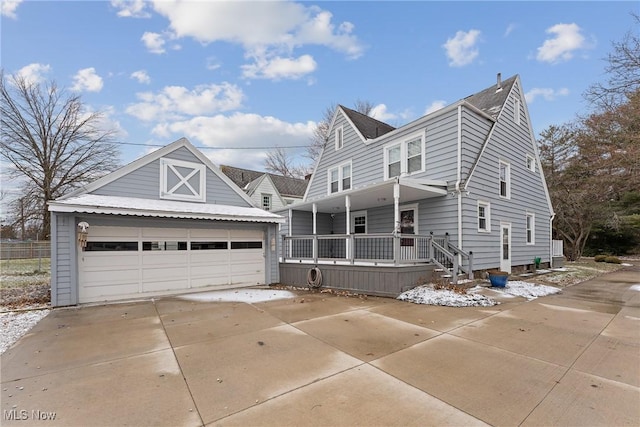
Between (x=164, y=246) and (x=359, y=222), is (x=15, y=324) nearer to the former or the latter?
(x=164, y=246)

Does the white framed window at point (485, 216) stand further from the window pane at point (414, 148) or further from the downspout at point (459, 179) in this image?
the window pane at point (414, 148)

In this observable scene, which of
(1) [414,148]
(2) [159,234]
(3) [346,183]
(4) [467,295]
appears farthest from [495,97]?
(2) [159,234]

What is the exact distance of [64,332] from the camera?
4.96m

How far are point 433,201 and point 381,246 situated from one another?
252cm

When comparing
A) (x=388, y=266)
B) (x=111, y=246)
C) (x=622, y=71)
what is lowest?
(x=388, y=266)

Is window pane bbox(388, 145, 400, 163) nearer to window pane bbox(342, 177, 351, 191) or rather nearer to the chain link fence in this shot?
window pane bbox(342, 177, 351, 191)

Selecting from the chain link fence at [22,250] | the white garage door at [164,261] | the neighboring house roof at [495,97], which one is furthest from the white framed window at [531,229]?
the chain link fence at [22,250]

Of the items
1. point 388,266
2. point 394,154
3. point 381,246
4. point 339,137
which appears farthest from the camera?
point 339,137

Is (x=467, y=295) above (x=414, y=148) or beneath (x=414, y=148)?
beneath

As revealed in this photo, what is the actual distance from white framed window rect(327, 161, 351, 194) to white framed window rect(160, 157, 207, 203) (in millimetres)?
6416

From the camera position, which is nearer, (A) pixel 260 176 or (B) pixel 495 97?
(B) pixel 495 97

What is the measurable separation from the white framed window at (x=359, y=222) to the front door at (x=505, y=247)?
524 centimetres

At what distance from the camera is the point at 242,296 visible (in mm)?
7930

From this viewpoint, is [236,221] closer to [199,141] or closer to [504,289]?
[504,289]
